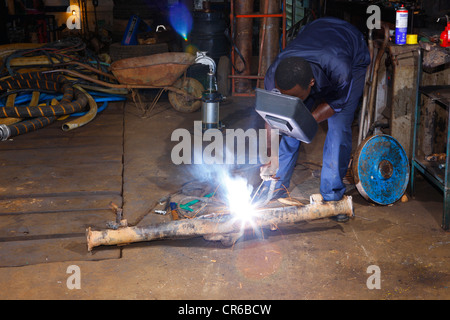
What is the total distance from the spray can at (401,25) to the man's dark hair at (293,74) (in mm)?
1669

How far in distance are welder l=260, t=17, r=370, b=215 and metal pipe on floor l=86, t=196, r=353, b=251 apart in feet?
1.10

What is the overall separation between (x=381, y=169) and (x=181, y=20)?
6977 millimetres

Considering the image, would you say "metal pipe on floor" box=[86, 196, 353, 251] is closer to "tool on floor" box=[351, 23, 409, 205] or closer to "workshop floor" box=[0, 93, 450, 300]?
"workshop floor" box=[0, 93, 450, 300]

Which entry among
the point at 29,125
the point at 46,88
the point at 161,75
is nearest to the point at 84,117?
the point at 29,125

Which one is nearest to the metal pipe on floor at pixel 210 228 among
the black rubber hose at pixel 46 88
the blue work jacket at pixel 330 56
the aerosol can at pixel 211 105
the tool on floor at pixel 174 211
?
the tool on floor at pixel 174 211

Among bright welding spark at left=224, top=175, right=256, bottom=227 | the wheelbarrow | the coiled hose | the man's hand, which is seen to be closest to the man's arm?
the man's hand

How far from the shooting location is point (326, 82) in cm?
348

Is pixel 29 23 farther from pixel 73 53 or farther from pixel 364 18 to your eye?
pixel 364 18

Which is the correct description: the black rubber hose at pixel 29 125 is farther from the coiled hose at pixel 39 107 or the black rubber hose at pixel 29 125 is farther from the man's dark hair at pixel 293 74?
the man's dark hair at pixel 293 74

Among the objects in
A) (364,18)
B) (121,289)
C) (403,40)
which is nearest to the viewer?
(121,289)

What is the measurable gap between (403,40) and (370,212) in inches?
61.7

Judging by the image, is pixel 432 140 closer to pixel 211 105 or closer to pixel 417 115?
pixel 417 115
